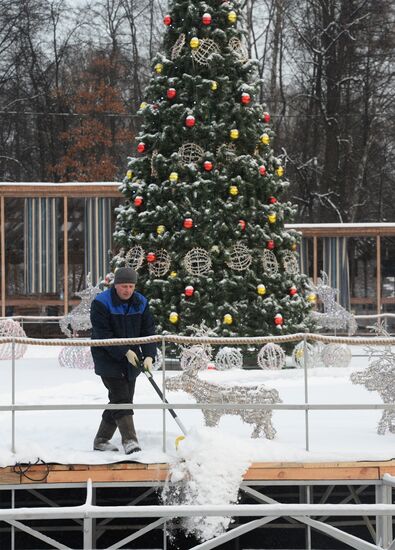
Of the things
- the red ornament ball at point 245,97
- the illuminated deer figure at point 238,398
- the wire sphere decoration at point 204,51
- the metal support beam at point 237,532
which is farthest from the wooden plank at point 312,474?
the wire sphere decoration at point 204,51

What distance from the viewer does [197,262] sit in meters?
15.7

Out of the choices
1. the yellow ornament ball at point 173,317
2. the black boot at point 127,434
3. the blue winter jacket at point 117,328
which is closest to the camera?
the black boot at point 127,434

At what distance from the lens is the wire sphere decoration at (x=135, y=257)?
1588cm

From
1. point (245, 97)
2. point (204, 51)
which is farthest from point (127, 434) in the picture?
point (204, 51)

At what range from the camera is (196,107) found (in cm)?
1588

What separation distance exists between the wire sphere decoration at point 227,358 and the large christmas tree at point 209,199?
0.59 metres

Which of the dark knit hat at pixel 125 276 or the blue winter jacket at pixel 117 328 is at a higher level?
the dark knit hat at pixel 125 276

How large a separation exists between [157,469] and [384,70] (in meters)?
30.0

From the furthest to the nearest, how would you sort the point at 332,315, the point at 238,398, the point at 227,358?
the point at 332,315 → the point at 227,358 → the point at 238,398

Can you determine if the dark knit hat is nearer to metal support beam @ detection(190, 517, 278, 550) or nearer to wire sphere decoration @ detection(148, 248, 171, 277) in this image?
metal support beam @ detection(190, 517, 278, 550)

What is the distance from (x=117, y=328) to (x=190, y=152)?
7.40 m

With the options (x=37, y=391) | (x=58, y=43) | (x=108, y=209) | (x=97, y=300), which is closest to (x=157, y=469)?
(x=97, y=300)

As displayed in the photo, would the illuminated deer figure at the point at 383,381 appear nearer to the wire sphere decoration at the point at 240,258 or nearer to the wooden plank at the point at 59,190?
the wire sphere decoration at the point at 240,258

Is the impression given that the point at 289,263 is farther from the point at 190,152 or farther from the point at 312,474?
the point at 312,474
